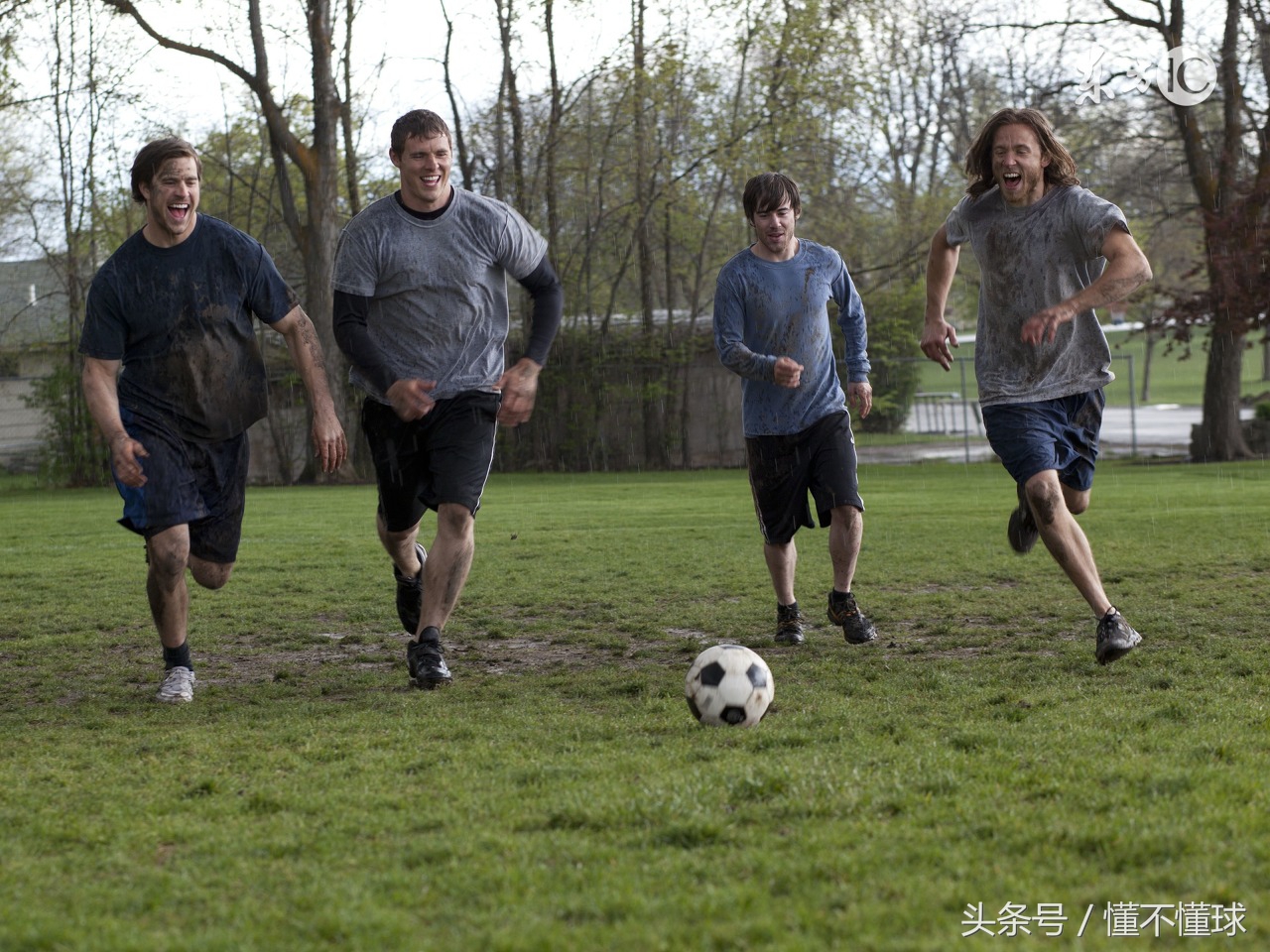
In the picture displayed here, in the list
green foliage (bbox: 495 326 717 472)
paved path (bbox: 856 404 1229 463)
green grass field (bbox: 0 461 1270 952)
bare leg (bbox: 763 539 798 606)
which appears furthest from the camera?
paved path (bbox: 856 404 1229 463)

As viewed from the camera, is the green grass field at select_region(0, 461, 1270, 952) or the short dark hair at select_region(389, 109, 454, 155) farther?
the short dark hair at select_region(389, 109, 454, 155)

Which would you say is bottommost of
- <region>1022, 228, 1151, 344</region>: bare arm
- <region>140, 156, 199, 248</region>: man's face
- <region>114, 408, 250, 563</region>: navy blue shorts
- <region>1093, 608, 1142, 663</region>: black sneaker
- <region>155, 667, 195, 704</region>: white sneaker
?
<region>155, 667, 195, 704</region>: white sneaker

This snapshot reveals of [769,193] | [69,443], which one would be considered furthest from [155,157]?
[69,443]

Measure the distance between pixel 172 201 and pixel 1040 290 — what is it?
3.46 meters

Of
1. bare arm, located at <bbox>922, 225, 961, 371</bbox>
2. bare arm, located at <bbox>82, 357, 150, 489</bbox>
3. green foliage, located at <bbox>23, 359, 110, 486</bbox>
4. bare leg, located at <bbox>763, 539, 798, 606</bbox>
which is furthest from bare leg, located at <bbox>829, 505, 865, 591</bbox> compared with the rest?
green foliage, located at <bbox>23, 359, 110, 486</bbox>

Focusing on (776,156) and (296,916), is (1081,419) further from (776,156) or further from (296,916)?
(776,156)

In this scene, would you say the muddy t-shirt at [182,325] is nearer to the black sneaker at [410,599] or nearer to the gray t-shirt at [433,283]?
the gray t-shirt at [433,283]

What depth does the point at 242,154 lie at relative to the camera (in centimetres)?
2989

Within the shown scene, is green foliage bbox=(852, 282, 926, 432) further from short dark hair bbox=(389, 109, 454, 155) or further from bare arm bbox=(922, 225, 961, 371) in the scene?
short dark hair bbox=(389, 109, 454, 155)

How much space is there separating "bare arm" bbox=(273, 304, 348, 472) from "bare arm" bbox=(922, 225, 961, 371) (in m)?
2.50

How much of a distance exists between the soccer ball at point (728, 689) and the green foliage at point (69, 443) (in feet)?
76.4

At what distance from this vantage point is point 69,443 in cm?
2611

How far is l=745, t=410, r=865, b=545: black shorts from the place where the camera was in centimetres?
667

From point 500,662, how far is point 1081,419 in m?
2.71
